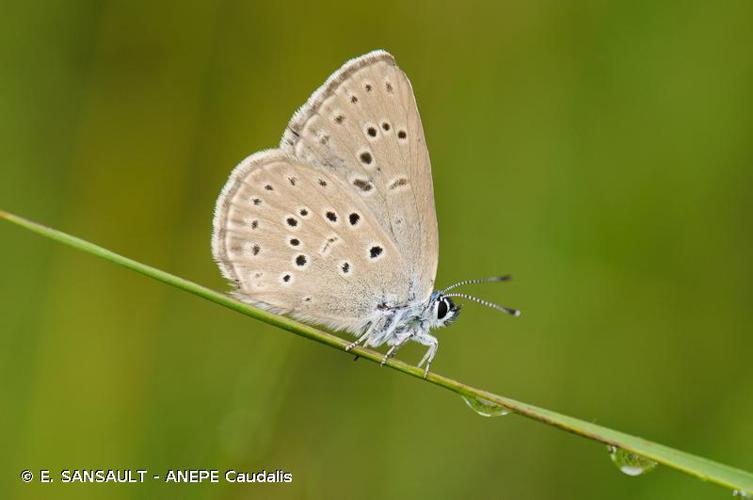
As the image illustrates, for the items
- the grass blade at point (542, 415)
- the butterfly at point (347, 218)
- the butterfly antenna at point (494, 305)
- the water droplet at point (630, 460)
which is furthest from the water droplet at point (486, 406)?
the butterfly at point (347, 218)

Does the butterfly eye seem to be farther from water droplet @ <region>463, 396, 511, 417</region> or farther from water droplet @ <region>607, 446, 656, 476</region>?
water droplet @ <region>607, 446, 656, 476</region>

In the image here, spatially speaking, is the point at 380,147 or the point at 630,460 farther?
the point at 380,147

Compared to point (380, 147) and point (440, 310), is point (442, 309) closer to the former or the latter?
point (440, 310)

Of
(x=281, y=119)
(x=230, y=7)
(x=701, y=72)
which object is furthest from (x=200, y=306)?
→ (x=701, y=72)

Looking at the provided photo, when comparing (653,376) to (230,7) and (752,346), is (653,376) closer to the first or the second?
(752,346)

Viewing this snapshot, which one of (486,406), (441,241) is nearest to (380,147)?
(441,241)

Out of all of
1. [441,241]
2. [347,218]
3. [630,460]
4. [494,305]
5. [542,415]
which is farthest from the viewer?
[441,241]

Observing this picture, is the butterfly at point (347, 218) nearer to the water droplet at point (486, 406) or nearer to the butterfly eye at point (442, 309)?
the butterfly eye at point (442, 309)
